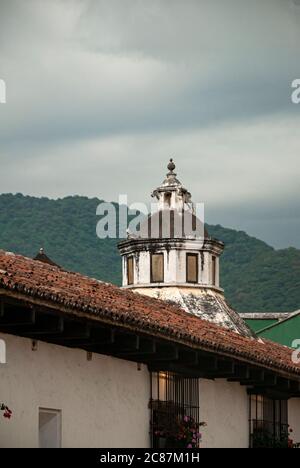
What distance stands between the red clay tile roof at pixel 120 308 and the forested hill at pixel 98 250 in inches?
2849

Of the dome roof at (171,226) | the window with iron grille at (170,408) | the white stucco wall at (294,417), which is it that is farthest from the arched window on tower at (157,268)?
the window with iron grille at (170,408)

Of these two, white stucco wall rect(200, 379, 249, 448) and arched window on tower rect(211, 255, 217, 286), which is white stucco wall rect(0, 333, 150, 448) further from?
arched window on tower rect(211, 255, 217, 286)

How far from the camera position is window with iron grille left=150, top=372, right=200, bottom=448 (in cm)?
3022

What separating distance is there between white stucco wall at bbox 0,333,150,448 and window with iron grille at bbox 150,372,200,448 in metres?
0.26

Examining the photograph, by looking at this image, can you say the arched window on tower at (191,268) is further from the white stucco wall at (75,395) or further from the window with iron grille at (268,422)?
the white stucco wall at (75,395)

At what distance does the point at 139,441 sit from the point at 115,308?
3.98 m

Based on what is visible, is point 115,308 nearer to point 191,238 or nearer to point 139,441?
point 139,441

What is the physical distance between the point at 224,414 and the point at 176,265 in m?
33.4

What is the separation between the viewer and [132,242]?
67.1 meters

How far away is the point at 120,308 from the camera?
89.0 ft

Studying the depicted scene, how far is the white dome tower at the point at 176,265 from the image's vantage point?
6706 cm

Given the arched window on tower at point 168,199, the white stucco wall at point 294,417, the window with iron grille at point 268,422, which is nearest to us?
the window with iron grille at point 268,422
